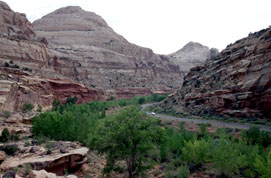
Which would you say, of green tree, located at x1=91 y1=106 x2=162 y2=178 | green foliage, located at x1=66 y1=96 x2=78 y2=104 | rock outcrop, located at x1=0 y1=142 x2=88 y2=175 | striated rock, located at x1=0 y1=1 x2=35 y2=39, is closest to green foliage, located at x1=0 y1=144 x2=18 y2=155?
rock outcrop, located at x1=0 y1=142 x2=88 y2=175

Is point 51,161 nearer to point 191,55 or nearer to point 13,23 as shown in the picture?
point 13,23

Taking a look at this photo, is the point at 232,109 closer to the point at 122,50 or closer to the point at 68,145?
the point at 68,145

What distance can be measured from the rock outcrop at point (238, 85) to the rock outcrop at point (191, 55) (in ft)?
278

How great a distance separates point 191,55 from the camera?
155000 millimetres

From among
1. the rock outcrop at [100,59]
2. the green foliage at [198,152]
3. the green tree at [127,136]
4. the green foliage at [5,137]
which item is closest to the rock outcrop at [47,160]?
the green tree at [127,136]

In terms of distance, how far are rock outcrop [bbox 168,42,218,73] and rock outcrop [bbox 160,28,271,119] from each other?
84.8 metres

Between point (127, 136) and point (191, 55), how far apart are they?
152m

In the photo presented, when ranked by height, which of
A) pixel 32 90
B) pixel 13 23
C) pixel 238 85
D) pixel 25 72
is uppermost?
pixel 13 23

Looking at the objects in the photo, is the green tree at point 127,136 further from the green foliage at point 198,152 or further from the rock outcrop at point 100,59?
the rock outcrop at point 100,59

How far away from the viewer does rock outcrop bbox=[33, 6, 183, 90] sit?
75719 millimetres

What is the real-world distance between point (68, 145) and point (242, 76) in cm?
2933

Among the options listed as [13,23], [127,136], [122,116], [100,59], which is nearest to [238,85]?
[122,116]

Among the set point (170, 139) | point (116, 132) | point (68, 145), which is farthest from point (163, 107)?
point (116, 132)

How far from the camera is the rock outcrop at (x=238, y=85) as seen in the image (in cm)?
2936
